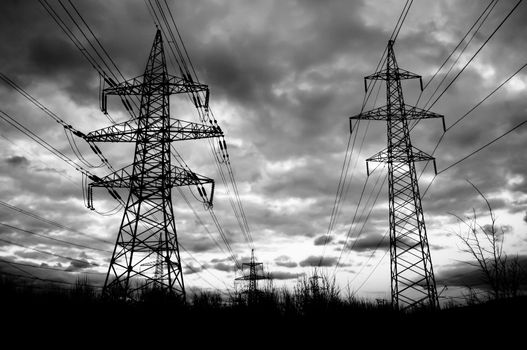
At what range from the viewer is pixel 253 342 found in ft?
44.3

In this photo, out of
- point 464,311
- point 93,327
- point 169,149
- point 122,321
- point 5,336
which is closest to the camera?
point 5,336

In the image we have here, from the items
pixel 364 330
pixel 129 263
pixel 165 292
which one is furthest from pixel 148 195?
pixel 364 330

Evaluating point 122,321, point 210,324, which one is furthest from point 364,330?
point 122,321

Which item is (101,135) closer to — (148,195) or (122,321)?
(148,195)

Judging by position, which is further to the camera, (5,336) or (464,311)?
(464,311)

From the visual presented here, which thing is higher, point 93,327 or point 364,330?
point 93,327

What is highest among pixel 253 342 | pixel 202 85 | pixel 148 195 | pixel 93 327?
pixel 202 85

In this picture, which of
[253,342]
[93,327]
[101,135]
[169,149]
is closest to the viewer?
[93,327]

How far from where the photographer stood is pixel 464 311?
47.4ft

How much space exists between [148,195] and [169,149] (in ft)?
8.37

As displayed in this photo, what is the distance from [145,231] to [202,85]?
7.65 metres

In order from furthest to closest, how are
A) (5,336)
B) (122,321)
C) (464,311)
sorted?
1. (464,311)
2. (122,321)
3. (5,336)

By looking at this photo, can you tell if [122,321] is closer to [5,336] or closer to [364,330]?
[5,336]

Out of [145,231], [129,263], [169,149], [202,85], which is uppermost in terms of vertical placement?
[202,85]
